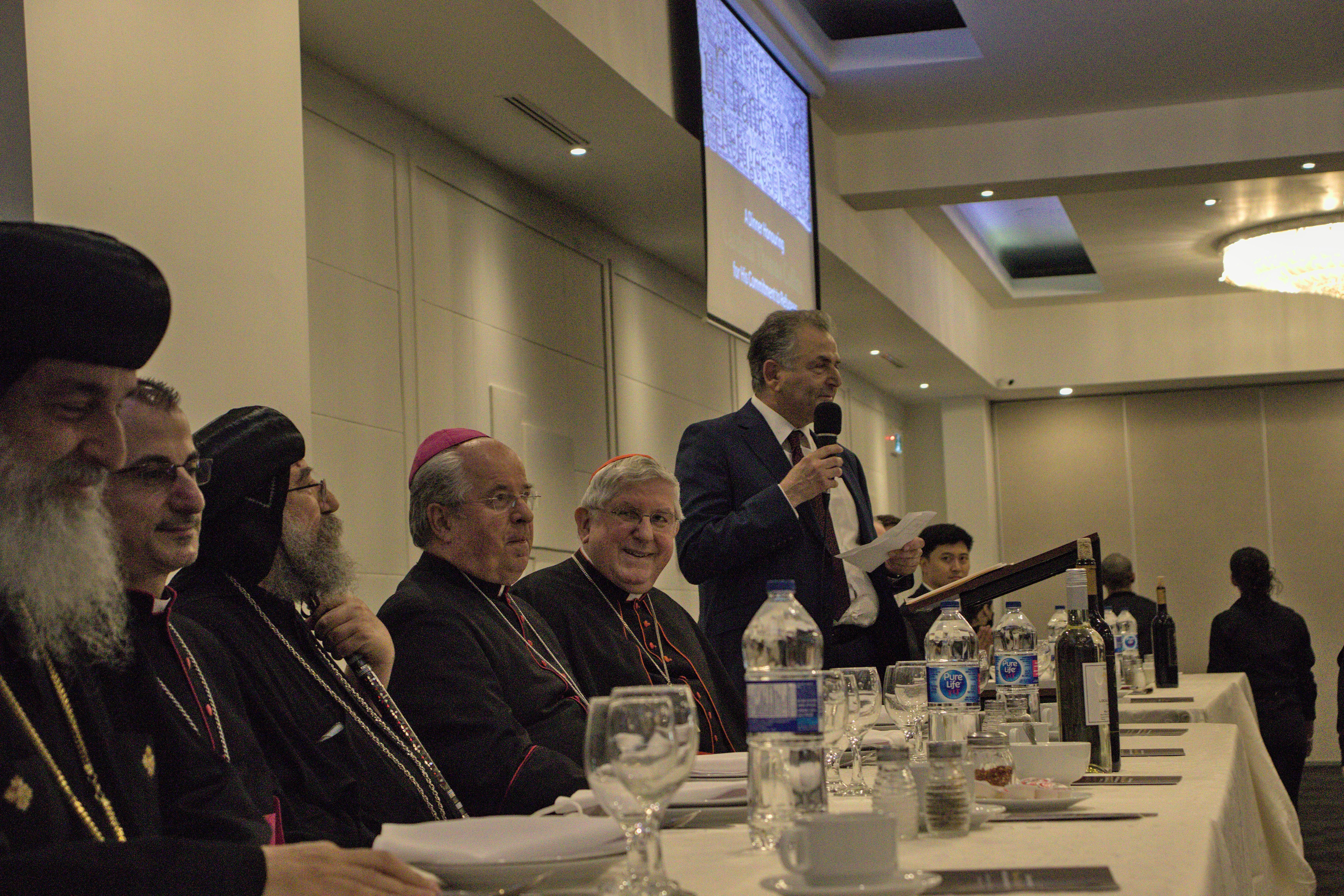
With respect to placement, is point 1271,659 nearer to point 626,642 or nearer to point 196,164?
point 626,642

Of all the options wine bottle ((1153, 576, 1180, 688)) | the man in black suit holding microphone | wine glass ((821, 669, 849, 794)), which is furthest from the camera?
wine bottle ((1153, 576, 1180, 688))

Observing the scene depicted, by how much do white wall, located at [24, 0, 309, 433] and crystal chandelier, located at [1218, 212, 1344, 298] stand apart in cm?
740

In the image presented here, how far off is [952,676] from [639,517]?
1142 millimetres

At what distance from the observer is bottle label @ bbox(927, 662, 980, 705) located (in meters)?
1.96

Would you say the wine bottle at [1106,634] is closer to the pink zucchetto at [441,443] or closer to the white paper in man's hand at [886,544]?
the white paper in man's hand at [886,544]

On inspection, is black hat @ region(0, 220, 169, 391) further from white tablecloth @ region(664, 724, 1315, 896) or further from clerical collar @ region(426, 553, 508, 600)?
clerical collar @ region(426, 553, 508, 600)

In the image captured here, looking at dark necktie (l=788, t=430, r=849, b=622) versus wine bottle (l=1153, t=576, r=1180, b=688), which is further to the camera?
wine bottle (l=1153, t=576, r=1180, b=688)

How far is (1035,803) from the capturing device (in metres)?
1.65

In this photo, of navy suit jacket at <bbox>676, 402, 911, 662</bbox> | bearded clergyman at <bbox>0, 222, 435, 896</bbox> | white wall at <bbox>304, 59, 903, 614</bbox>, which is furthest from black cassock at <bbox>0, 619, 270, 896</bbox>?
white wall at <bbox>304, 59, 903, 614</bbox>

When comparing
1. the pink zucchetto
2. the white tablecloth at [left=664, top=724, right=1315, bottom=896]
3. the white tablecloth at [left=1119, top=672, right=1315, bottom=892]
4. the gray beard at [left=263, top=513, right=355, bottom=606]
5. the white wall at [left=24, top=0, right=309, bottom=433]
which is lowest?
the white tablecloth at [left=1119, top=672, right=1315, bottom=892]

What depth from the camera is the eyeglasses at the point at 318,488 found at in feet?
7.82

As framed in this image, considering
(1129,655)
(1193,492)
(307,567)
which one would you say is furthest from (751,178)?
(1193,492)

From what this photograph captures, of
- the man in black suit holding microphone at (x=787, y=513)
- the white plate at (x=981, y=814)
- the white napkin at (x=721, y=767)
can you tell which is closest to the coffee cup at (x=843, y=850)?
the white plate at (x=981, y=814)

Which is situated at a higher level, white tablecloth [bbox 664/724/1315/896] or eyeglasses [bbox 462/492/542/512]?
eyeglasses [bbox 462/492/542/512]
